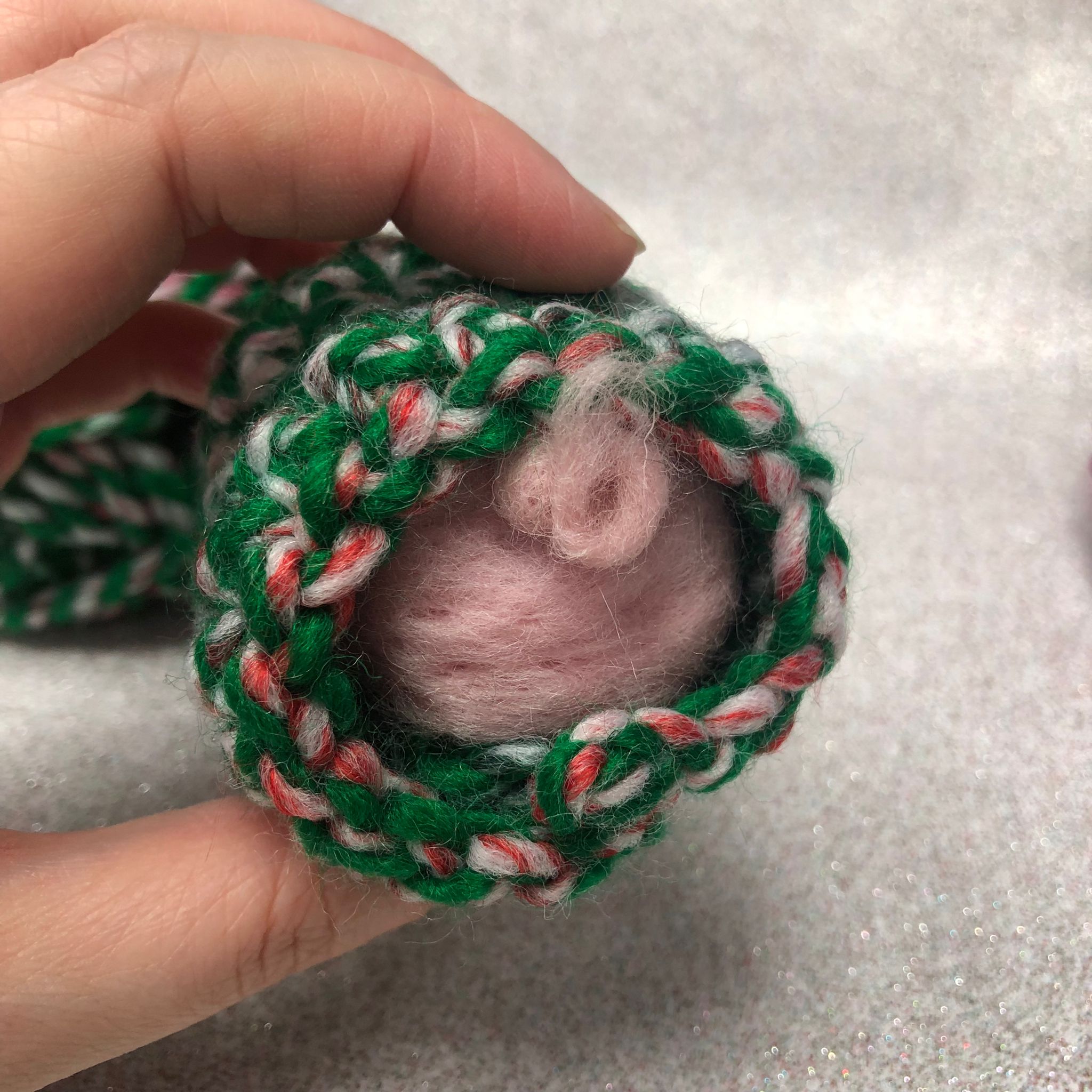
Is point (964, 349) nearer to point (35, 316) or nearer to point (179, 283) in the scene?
point (179, 283)

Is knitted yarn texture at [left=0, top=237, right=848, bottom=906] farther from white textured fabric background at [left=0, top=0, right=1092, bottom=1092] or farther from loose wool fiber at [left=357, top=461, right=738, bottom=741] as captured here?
white textured fabric background at [left=0, top=0, right=1092, bottom=1092]

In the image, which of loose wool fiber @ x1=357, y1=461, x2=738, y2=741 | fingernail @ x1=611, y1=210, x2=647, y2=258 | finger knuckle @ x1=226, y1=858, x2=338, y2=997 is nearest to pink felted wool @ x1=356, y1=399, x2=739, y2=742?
loose wool fiber @ x1=357, y1=461, x2=738, y2=741

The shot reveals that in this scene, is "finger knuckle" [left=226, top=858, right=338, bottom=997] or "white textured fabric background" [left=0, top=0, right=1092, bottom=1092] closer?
"finger knuckle" [left=226, top=858, right=338, bottom=997]

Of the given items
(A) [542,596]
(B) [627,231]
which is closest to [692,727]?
(A) [542,596]

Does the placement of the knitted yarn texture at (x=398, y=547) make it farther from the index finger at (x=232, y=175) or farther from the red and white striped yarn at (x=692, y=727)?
the index finger at (x=232, y=175)

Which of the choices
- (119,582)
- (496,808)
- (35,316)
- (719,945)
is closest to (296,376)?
(35,316)

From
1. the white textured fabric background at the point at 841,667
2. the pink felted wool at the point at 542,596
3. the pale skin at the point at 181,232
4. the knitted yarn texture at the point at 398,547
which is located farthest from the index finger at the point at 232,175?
the white textured fabric background at the point at 841,667
